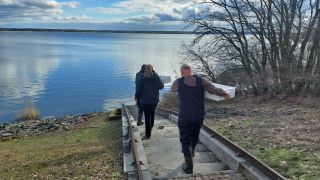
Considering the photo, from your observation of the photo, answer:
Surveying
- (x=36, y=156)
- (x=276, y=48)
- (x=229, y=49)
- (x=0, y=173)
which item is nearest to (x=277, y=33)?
(x=276, y=48)

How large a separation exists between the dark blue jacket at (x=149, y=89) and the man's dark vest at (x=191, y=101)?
338cm

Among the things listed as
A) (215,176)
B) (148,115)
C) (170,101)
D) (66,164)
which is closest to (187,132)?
(215,176)

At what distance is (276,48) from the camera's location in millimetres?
27531

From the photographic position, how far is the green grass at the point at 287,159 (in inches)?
293

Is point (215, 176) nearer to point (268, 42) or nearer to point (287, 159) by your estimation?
point (287, 159)

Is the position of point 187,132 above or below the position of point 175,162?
above

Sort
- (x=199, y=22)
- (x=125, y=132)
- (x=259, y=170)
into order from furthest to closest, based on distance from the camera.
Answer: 1. (x=199, y=22)
2. (x=125, y=132)
3. (x=259, y=170)

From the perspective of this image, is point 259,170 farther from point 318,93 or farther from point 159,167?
point 318,93

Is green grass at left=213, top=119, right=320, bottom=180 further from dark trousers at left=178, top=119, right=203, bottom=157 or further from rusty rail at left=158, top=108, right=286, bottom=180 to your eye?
dark trousers at left=178, top=119, right=203, bottom=157

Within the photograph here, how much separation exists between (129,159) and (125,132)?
3.38m

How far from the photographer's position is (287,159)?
8359 mm

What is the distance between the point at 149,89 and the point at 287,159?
14.0 ft

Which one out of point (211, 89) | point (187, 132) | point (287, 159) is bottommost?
point (287, 159)

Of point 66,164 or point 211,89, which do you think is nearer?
point 211,89
